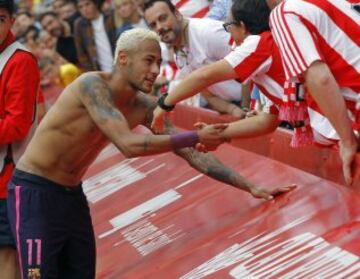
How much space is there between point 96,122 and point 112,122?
9 cm

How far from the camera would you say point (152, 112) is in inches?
179

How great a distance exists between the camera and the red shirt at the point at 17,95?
4727 mm

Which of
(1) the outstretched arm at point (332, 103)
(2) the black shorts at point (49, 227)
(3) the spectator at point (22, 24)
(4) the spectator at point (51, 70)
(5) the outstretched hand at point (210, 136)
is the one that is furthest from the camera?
(3) the spectator at point (22, 24)

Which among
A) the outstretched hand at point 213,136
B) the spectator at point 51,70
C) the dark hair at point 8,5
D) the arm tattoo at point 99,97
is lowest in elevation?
the spectator at point 51,70

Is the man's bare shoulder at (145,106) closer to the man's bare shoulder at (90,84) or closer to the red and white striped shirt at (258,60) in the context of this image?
the man's bare shoulder at (90,84)

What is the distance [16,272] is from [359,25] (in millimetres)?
2328

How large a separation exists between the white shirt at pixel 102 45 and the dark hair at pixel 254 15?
5835mm

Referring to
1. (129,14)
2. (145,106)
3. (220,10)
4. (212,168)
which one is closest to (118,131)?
(145,106)

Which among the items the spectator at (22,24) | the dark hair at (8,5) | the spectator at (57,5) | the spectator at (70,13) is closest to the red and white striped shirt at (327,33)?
the dark hair at (8,5)

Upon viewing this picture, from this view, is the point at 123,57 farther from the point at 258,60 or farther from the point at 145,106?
the point at 258,60

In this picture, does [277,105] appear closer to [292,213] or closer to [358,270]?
[292,213]

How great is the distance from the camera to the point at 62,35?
11.6 meters

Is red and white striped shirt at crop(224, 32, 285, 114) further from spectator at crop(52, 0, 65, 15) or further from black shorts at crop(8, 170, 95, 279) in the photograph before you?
spectator at crop(52, 0, 65, 15)

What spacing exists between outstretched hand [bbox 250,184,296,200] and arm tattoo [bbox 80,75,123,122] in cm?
97
